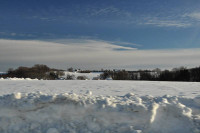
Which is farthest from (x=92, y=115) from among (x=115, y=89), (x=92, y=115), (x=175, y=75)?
(x=175, y=75)

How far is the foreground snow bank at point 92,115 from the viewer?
526 cm

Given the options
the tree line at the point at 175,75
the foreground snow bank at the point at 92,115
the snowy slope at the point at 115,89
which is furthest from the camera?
the tree line at the point at 175,75

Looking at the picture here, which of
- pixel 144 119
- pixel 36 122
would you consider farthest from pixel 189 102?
pixel 36 122

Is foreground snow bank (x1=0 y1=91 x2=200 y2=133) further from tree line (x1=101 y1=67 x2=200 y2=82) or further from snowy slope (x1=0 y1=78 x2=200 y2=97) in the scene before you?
tree line (x1=101 y1=67 x2=200 y2=82)

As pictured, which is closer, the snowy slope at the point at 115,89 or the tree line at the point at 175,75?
the snowy slope at the point at 115,89

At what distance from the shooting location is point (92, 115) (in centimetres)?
561

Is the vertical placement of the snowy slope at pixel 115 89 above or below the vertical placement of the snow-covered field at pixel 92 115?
above

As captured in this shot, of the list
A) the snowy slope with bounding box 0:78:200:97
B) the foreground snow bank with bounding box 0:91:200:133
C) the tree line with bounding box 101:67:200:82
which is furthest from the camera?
the tree line with bounding box 101:67:200:82

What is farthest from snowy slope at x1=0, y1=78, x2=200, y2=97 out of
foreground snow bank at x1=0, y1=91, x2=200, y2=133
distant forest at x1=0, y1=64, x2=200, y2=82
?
distant forest at x1=0, y1=64, x2=200, y2=82

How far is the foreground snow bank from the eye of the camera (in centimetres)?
526

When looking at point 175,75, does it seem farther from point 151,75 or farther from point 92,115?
point 92,115

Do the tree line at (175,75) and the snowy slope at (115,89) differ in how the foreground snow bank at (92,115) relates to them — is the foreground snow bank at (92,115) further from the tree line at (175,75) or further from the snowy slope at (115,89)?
the tree line at (175,75)

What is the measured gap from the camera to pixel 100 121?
5.43 meters

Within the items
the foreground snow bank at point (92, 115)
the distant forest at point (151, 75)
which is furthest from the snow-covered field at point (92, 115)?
the distant forest at point (151, 75)
